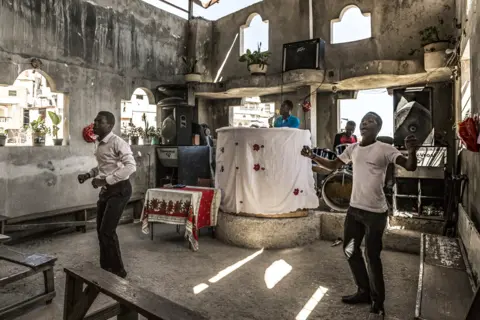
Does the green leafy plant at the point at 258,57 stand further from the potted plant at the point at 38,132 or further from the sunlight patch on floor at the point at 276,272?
the sunlight patch on floor at the point at 276,272

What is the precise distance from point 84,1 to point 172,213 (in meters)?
4.92

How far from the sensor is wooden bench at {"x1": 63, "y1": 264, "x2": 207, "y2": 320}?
2012 millimetres

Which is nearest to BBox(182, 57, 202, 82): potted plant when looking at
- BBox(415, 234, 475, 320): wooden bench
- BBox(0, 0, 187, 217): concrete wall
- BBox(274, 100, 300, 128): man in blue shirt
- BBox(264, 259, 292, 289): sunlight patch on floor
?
BBox(0, 0, 187, 217): concrete wall

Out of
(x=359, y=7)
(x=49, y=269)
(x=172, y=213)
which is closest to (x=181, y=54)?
(x=359, y=7)

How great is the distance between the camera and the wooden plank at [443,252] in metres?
3.53

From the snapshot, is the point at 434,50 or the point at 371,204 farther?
the point at 434,50

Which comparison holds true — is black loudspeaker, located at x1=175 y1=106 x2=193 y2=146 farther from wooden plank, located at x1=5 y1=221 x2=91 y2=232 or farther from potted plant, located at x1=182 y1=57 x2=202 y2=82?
wooden plank, located at x1=5 y1=221 x2=91 y2=232

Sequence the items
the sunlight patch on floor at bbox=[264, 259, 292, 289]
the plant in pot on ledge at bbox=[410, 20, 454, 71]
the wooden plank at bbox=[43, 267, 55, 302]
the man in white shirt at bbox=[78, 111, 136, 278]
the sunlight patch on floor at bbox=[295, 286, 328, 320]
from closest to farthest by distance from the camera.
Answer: the sunlight patch on floor at bbox=[295, 286, 328, 320], the wooden plank at bbox=[43, 267, 55, 302], the man in white shirt at bbox=[78, 111, 136, 278], the sunlight patch on floor at bbox=[264, 259, 292, 289], the plant in pot on ledge at bbox=[410, 20, 454, 71]

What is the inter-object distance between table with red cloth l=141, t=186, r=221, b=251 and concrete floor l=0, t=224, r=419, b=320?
0.36 metres

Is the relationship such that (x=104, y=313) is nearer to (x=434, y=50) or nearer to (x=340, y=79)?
(x=340, y=79)

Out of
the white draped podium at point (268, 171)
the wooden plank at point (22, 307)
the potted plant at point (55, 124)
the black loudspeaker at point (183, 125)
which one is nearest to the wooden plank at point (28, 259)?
the wooden plank at point (22, 307)

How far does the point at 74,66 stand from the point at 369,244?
6.39 meters

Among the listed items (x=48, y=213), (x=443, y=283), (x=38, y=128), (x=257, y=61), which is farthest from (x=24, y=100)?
(x=443, y=283)

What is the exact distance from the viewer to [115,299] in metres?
2.21
